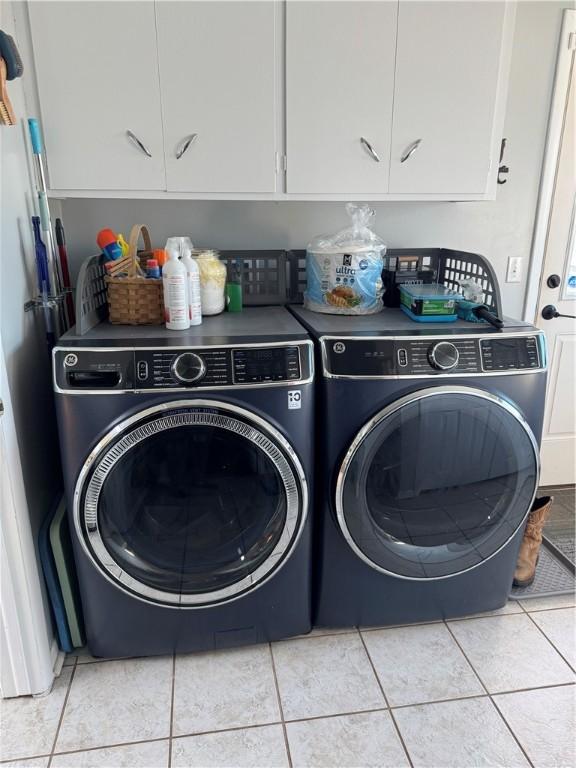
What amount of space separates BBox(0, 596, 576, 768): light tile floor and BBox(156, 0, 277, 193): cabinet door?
5.04 ft

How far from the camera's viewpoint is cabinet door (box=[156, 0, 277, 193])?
155cm

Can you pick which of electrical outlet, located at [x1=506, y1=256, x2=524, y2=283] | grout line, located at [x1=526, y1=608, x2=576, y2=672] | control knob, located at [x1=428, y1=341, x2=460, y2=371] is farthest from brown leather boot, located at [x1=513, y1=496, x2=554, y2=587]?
electrical outlet, located at [x1=506, y1=256, x2=524, y2=283]

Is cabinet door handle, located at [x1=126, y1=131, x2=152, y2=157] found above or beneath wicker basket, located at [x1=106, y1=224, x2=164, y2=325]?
above

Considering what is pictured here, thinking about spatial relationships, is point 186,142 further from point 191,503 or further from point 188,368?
point 191,503

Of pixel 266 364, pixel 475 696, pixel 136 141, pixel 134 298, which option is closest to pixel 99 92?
pixel 136 141

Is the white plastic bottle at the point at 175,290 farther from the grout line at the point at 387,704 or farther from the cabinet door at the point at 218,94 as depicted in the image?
the grout line at the point at 387,704

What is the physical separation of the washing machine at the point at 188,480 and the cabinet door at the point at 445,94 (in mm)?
723

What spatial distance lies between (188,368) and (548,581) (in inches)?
63.5

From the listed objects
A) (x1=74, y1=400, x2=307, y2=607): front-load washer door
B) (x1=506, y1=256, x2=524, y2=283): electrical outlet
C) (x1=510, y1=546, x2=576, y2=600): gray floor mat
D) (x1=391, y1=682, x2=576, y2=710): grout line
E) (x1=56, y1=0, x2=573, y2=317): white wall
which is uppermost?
(x1=56, y1=0, x2=573, y2=317): white wall

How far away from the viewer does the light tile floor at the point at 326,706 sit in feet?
4.49

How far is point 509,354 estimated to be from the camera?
1.54 metres

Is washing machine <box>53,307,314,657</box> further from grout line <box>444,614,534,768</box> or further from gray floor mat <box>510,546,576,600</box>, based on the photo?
gray floor mat <box>510,546,576,600</box>

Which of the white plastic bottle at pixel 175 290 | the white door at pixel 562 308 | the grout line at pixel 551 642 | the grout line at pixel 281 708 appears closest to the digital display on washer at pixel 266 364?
the white plastic bottle at pixel 175 290

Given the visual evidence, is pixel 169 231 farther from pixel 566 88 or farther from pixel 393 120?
pixel 566 88
